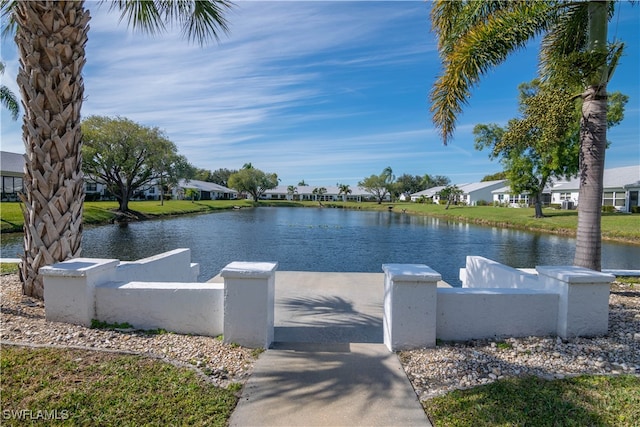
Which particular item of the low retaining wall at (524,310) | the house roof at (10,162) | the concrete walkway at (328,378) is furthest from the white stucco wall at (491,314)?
the house roof at (10,162)

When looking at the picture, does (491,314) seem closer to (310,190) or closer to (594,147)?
(594,147)

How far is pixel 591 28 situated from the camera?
22.3ft

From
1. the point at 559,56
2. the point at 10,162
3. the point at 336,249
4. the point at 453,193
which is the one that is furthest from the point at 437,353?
the point at 453,193

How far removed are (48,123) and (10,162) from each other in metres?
42.4

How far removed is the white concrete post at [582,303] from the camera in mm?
4383

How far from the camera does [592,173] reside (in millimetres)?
6613

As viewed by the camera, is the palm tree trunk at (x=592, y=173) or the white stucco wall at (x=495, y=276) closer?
the white stucco wall at (x=495, y=276)

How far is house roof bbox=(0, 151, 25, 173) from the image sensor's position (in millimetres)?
35250

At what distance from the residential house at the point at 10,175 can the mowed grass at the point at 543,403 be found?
42416 mm

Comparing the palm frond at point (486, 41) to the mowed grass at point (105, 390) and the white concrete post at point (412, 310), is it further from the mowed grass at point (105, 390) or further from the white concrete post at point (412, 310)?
the mowed grass at point (105, 390)

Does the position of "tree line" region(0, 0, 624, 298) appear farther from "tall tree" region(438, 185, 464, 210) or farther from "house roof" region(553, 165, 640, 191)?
"tall tree" region(438, 185, 464, 210)

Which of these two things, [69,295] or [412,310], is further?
[69,295]

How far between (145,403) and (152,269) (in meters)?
3.24

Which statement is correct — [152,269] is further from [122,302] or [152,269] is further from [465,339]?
[465,339]
